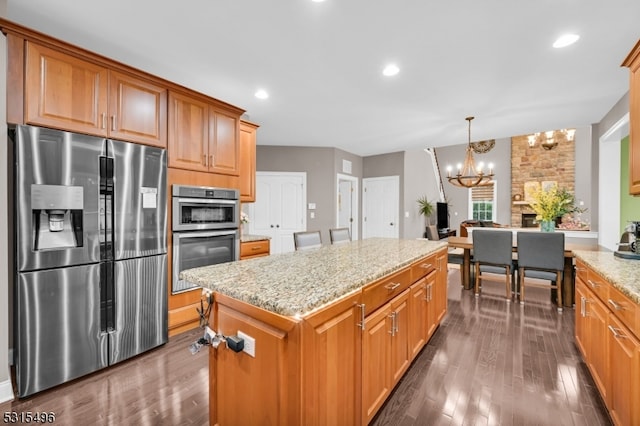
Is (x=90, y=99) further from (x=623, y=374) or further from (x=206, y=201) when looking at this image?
(x=623, y=374)

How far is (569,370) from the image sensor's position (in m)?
2.08

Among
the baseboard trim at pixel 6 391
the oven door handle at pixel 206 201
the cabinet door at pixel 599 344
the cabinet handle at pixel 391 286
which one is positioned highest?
the oven door handle at pixel 206 201

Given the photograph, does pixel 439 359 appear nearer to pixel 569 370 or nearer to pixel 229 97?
pixel 569 370

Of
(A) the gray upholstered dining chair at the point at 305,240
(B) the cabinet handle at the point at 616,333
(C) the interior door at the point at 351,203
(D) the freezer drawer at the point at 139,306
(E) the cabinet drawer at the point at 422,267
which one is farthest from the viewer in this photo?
(C) the interior door at the point at 351,203

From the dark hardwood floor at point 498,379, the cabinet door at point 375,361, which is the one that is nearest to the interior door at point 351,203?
the dark hardwood floor at point 498,379

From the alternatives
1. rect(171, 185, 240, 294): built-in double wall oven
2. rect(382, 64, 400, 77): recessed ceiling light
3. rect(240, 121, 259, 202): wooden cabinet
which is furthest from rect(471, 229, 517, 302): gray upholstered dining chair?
rect(171, 185, 240, 294): built-in double wall oven

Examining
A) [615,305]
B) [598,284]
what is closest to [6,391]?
[615,305]

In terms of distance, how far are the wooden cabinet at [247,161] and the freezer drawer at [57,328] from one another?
1732mm

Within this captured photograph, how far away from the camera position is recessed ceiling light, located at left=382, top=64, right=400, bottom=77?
2623 millimetres

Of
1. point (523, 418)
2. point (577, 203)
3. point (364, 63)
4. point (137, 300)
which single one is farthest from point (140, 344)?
point (577, 203)

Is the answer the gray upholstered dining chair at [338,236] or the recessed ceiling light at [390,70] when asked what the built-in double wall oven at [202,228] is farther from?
the recessed ceiling light at [390,70]

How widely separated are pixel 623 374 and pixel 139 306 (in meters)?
2.98

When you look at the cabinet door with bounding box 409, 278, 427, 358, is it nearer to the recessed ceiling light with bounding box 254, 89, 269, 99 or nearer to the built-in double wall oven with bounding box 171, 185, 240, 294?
the built-in double wall oven with bounding box 171, 185, 240, 294

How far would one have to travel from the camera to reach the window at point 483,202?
Answer: 9.70 metres
